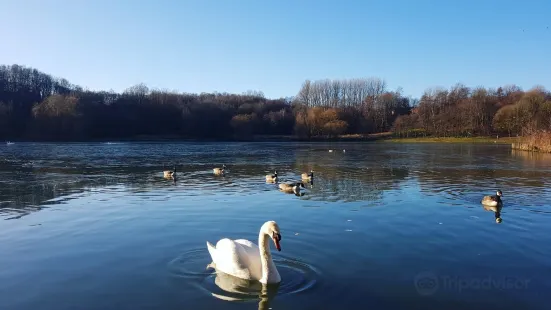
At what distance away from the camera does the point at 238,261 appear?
937cm

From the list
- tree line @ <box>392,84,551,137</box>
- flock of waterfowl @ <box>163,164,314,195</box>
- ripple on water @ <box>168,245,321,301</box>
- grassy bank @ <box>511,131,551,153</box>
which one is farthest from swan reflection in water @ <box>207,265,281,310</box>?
tree line @ <box>392,84,551,137</box>

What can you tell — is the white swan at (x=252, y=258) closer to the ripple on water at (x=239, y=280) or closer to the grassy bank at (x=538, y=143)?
the ripple on water at (x=239, y=280)

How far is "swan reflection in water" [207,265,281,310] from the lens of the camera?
857cm

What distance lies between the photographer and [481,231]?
13875 millimetres

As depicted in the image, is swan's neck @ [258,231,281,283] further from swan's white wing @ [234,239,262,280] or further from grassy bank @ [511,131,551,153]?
grassy bank @ [511,131,551,153]

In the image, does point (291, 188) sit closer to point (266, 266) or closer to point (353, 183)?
point (353, 183)

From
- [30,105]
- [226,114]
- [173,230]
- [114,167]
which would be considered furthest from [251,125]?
[173,230]

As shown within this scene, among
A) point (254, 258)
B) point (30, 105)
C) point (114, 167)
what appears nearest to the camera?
point (254, 258)

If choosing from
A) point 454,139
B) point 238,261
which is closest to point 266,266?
point 238,261

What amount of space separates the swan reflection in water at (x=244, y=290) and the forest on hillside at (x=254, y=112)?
88.5 metres

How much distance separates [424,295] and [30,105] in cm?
13196

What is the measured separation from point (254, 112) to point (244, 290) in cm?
12439

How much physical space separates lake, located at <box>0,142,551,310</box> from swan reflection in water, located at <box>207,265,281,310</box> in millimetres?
39

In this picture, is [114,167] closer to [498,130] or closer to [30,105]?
[498,130]
